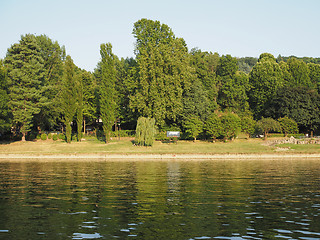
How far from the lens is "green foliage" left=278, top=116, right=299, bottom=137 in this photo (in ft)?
297

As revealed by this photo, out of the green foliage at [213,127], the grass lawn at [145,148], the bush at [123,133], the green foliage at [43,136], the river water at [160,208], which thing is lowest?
the river water at [160,208]

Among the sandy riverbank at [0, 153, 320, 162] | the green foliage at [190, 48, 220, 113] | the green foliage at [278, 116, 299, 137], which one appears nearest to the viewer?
the sandy riverbank at [0, 153, 320, 162]

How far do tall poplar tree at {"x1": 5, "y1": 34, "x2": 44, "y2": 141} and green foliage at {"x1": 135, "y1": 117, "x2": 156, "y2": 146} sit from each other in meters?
23.2

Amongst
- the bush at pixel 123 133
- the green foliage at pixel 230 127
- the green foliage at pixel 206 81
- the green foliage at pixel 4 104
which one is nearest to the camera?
the green foliage at pixel 4 104

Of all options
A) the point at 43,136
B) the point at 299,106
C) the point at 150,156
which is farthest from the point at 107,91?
the point at 299,106

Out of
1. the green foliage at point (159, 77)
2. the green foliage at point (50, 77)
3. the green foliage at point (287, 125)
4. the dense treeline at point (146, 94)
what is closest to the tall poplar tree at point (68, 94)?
the dense treeline at point (146, 94)

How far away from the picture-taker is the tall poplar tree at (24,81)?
79000mm

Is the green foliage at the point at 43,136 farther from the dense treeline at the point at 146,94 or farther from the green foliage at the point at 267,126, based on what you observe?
the green foliage at the point at 267,126

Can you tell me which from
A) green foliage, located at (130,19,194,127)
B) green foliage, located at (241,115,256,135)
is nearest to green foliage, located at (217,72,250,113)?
green foliage, located at (241,115,256,135)

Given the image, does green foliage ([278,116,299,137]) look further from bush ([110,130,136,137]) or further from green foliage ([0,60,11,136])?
green foliage ([0,60,11,136])

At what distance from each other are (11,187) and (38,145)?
4840cm

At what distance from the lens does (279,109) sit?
321 ft

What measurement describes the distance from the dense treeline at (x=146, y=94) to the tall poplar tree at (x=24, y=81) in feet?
0.67

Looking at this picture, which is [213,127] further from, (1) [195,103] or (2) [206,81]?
(2) [206,81]
